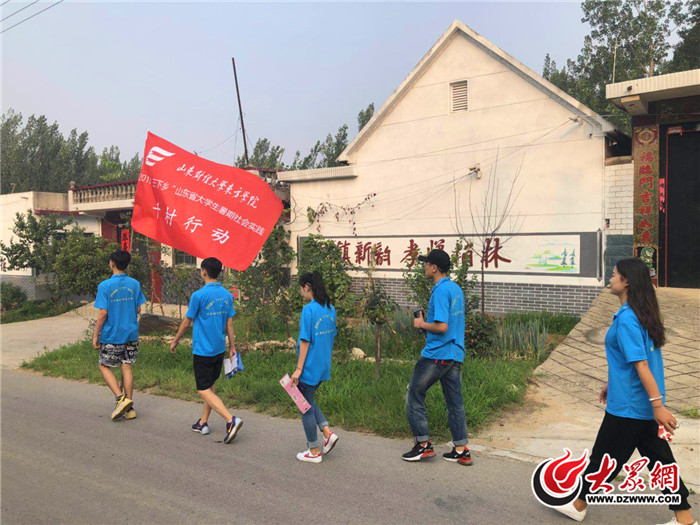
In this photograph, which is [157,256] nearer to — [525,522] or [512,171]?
[512,171]

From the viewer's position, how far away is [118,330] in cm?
580

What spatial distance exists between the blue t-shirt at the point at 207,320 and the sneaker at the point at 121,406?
1318 mm

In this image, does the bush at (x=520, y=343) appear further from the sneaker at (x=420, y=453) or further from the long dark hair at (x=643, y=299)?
the long dark hair at (x=643, y=299)

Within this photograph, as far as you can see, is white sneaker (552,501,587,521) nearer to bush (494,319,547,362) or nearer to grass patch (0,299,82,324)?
bush (494,319,547,362)

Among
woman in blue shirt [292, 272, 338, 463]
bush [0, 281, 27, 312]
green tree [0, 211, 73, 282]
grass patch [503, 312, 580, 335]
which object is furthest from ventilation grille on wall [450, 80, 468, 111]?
bush [0, 281, 27, 312]

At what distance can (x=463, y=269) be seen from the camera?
771cm

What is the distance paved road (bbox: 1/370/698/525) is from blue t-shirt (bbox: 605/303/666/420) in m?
0.83

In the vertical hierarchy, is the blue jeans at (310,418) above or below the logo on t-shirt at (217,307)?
below

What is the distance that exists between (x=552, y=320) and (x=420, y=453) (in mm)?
6030

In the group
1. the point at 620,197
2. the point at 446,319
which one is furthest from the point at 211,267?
the point at 620,197

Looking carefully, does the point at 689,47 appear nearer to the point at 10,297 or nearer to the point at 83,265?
the point at 83,265

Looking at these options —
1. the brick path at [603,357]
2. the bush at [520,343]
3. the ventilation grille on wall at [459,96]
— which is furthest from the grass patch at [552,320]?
the ventilation grille on wall at [459,96]

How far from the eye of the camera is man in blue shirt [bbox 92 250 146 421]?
5.71 m

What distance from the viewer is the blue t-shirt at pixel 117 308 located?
5.72m
